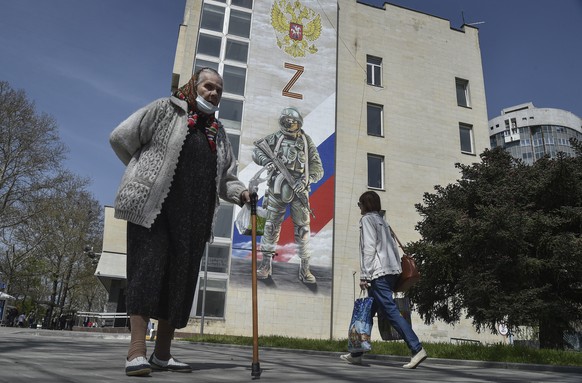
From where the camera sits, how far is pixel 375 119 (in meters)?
28.0

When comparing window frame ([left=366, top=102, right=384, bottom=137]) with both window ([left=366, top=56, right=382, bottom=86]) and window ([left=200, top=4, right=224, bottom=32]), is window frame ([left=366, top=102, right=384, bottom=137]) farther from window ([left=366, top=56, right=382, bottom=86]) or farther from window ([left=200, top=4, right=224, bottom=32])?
window ([left=200, top=4, right=224, bottom=32])

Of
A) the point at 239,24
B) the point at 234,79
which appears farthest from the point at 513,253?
the point at 239,24

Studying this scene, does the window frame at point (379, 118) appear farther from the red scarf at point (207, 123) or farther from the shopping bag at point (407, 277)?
the red scarf at point (207, 123)

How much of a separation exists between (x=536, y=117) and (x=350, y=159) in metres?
81.0

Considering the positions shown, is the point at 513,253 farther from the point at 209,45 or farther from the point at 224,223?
the point at 209,45

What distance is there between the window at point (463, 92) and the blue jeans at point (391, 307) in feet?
92.9

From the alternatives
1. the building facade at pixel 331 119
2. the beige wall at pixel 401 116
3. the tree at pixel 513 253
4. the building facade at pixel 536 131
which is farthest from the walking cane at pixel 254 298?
the building facade at pixel 536 131

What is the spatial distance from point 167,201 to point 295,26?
2633 cm

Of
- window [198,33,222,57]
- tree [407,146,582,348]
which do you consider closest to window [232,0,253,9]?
window [198,33,222,57]

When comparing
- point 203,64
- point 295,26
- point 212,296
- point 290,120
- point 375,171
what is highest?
point 295,26

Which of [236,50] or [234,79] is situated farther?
[236,50]

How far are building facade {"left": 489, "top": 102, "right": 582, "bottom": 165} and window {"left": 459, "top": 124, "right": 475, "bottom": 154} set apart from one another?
6712 cm

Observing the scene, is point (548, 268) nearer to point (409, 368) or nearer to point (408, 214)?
point (409, 368)

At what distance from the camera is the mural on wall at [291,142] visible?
2267cm
